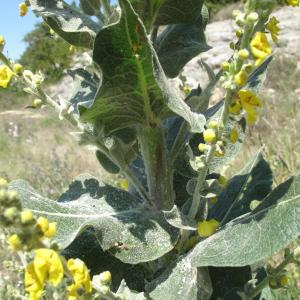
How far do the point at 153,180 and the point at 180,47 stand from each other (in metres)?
0.59

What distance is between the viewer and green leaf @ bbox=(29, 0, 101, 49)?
1706 millimetres

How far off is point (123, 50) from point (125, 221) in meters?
0.70

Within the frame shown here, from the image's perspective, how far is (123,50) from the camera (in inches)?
54.3

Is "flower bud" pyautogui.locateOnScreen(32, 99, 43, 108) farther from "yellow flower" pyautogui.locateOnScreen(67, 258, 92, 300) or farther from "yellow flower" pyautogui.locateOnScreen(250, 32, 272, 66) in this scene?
"yellow flower" pyautogui.locateOnScreen(250, 32, 272, 66)

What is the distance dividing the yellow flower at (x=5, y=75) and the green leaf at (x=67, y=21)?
0.26 metres

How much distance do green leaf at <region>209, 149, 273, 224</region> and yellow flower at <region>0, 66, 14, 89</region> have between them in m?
1.18

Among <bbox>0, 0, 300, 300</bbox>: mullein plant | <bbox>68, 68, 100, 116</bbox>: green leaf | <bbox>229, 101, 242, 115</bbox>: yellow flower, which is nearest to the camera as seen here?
<bbox>0, 0, 300, 300</bbox>: mullein plant

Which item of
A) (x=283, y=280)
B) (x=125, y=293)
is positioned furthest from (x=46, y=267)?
(x=283, y=280)

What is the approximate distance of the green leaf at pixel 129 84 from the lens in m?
1.34

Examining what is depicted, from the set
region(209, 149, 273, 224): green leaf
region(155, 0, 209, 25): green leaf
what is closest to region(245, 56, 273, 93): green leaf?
region(155, 0, 209, 25): green leaf

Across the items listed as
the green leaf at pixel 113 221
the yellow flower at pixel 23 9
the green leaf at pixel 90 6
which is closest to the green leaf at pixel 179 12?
the green leaf at pixel 90 6

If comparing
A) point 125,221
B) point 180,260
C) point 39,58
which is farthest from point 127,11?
point 39,58

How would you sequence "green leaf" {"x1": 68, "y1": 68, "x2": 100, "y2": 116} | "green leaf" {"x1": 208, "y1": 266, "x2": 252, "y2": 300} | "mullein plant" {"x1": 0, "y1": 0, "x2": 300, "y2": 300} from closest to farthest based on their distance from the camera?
"mullein plant" {"x1": 0, "y1": 0, "x2": 300, "y2": 300} → "green leaf" {"x1": 208, "y1": 266, "x2": 252, "y2": 300} → "green leaf" {"x1": 68, "y1": 68, "x2": 100, "y2": 116}

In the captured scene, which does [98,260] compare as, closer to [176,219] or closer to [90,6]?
[176,219]
